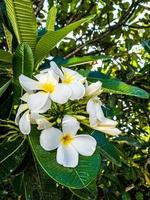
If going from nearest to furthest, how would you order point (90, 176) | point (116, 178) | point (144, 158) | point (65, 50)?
point (90, 176) < point (116, 178) < point (144, 158) < point (65, 50)

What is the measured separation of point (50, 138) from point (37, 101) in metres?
0.08

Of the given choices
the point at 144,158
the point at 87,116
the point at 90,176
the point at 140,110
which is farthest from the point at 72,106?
the point at 140,110

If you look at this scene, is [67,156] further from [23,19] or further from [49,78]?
[23,19]

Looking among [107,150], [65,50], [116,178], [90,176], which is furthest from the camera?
[65,50]

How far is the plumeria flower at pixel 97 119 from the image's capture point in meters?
0.87

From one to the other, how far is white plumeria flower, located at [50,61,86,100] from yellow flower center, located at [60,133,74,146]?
0.24 feet

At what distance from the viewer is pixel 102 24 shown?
239 cm

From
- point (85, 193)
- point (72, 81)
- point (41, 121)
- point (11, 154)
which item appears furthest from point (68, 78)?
point (85, 193)

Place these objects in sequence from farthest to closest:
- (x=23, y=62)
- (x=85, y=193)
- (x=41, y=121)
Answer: (x=85, y=193) → (x=23, y=62) → (x=41, y=121)

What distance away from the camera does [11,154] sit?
3.33 feet

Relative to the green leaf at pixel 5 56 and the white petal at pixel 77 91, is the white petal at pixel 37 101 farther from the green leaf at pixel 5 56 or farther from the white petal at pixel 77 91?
the green leaf at pixel 5 56

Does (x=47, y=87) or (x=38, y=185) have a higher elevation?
(x=47, y=87)

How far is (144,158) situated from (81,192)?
1106 millimetres

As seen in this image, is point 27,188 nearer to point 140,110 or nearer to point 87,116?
point 87,116
